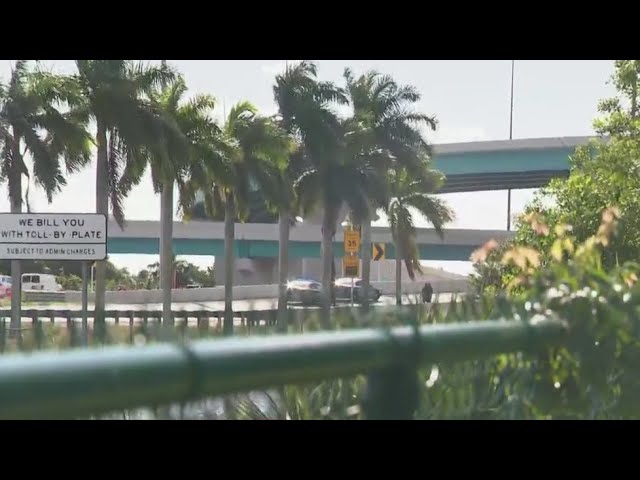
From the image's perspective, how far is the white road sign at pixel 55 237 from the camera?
597 inches

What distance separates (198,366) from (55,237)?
1435 cm

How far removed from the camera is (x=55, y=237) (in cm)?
1547

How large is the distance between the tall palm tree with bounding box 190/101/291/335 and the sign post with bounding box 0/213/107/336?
16963mm

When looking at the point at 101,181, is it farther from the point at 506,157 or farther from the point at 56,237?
the point at 506,157

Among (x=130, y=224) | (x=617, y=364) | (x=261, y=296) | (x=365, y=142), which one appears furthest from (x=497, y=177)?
(x=617, y=364)

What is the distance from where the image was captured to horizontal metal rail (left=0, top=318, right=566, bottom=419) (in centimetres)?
143

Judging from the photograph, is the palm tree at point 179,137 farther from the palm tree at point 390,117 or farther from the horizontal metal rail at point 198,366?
the horizontal metal rail at point 198,366

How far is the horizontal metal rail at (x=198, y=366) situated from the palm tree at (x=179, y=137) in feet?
92.6

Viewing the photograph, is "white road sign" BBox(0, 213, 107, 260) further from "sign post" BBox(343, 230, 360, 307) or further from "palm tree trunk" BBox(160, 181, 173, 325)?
"palm tree trunk" BBox(160, 181, 173, 325)

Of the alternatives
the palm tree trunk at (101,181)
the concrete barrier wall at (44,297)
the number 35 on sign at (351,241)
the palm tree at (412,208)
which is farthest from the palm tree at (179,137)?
the concrete barrier wall at (44,297)

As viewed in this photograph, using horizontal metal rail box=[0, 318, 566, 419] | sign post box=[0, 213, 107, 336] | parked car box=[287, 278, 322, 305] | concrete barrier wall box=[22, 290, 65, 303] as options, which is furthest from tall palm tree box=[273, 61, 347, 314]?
horizontal metal rail box=[0, 318, 566, 419]

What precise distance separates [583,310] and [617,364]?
222mm

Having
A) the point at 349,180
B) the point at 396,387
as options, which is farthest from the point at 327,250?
the point at 396,387
